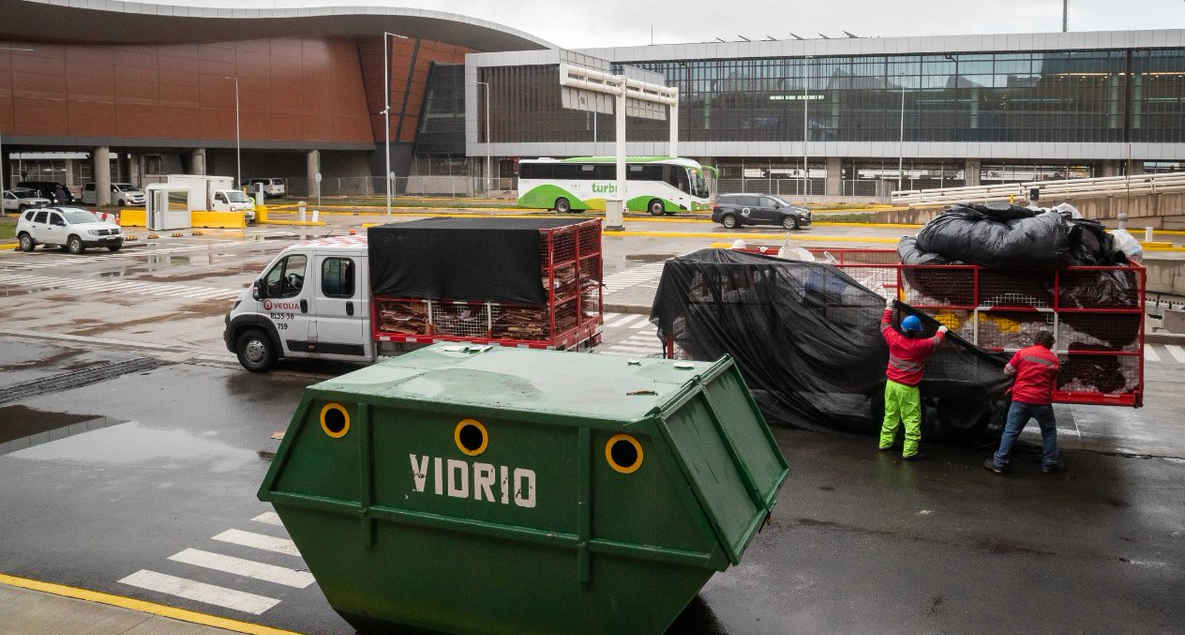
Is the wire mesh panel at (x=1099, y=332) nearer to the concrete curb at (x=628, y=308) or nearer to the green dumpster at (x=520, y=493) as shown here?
the green dumpster at (x=520, y=493)

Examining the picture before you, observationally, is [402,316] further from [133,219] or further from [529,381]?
[133,219]

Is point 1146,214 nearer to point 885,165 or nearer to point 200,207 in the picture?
point 885,165

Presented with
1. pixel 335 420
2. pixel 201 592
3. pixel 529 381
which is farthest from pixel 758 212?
pixel 335 420

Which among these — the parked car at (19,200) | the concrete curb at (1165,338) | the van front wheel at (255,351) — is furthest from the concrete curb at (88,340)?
the parked car at (19,200)

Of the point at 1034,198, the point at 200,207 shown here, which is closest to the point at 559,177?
the point at 200,207

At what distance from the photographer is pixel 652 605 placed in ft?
19.6

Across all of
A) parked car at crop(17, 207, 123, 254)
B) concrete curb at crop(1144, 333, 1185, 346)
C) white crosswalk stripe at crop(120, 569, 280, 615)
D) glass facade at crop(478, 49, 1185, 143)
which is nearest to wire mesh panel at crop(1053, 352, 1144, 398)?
concrete curb at crop(1144, 333, 1185, 346)

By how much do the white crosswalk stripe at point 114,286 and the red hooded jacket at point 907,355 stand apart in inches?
752

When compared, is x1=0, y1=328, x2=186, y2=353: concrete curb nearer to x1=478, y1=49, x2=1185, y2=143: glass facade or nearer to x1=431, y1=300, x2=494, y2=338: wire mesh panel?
x1=431, y1=300, x2=494, y2=338: wire mesh panel

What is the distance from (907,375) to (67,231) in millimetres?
35714

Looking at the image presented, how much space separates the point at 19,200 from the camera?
63.3 meters

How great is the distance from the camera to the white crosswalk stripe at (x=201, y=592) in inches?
305

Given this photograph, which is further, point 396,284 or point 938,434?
point 396,284

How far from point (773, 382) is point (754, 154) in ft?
247
